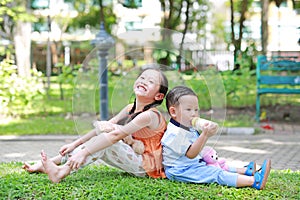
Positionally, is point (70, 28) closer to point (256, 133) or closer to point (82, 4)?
point (82, 4)

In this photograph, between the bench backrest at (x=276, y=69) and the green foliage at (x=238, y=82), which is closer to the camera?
the bench backrest at (x=276, y=69)

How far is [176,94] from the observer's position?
181 inches

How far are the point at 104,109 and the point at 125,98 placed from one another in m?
4.40

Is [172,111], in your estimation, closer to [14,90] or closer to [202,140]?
[202,140]

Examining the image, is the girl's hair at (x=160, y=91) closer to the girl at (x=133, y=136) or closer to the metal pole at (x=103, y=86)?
the girl at (x=133, y=136)

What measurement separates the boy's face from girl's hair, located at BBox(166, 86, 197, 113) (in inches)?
1.3

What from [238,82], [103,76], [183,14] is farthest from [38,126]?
[183,14]

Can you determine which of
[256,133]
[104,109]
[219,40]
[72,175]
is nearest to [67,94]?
[104,109]

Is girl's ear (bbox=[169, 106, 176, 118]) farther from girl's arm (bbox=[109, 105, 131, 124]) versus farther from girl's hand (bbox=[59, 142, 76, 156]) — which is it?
girl's hand (bbox=[59, 142, 76, 156])

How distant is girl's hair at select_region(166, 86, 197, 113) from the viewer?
15.0 feet

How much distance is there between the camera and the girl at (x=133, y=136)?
14.9 ft

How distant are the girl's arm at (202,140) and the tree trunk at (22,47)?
8.36 m

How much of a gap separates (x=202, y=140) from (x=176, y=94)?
432 millimetres

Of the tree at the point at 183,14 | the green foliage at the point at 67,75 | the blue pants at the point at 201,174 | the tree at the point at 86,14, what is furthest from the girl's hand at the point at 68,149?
the tree at the point at 86,14
